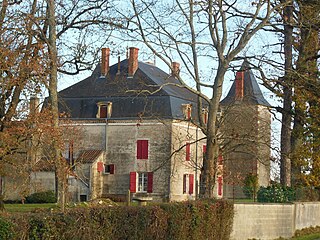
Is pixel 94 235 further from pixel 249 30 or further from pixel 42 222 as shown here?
pixel 249 30

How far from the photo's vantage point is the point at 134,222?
14.4 meters

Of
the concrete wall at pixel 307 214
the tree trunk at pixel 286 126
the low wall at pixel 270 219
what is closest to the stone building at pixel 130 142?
the tree trunk at pixel 286 126

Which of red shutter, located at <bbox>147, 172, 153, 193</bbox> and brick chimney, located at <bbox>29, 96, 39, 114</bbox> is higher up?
brick chimney, located at <bbox>29, 96, 39, 114</bbox>

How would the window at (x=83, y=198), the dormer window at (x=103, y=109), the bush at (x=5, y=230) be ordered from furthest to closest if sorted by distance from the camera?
1. the dormer window at (x=103, y=109)
2. the window at (x=83, y=198)
3. the bush at (x=5, y=230)

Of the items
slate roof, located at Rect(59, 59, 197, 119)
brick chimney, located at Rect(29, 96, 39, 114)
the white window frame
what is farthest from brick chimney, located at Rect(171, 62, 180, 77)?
the white window frame

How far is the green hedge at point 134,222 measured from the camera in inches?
458

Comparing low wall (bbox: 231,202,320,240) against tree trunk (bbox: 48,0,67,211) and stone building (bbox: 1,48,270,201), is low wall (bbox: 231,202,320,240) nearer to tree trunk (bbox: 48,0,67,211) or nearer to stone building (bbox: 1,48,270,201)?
tree trunk (bbox: 48,0,67,211)

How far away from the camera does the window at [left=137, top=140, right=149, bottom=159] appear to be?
55906mm

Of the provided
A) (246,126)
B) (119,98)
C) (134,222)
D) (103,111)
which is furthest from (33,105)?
(119,98)

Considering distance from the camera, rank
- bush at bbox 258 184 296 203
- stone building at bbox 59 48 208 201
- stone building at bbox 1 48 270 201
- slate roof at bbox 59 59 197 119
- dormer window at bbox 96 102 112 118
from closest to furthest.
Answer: bush at bbox 258 184 296 203 → stone building at bbox 1 48 270 201 → stone building at bbox 59 48 208 201 → slate roof at bbox 59 59 197 119 → dormer window at bbox 96 102 112 118

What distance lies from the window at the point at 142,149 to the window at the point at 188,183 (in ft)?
13.9

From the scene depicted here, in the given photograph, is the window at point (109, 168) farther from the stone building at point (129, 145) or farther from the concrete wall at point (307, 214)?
the concrete wall at point (307, 214)

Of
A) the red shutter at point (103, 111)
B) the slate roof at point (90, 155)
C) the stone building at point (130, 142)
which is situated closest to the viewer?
the slate roof at point (90, 155)

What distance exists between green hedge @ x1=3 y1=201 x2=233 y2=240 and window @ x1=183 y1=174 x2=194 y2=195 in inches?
1492
